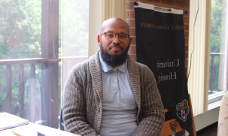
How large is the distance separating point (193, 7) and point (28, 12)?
88.0 inches

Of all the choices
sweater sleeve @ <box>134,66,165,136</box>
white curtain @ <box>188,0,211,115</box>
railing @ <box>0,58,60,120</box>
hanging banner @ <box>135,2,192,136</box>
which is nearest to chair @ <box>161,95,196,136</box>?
hanging banner @ <box>135,2,192,136</box>

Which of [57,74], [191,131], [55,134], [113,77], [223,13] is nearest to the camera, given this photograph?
[55,134]

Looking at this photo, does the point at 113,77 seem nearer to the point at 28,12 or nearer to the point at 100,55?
the point at 100,55

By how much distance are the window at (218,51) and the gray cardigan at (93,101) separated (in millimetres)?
2894

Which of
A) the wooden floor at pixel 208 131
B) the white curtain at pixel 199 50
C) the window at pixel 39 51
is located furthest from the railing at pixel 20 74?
the wooden floor at pixel 208 131

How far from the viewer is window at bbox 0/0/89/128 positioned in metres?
1.60

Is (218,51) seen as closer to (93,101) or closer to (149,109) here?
(149,109)

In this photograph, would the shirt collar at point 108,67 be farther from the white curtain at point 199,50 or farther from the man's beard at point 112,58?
the white curtain at point 199,50

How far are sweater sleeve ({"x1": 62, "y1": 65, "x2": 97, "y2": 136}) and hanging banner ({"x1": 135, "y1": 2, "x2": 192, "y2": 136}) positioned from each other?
0.79m

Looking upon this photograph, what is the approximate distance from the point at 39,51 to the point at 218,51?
3.75 meters

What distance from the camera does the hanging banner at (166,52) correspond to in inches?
82.9

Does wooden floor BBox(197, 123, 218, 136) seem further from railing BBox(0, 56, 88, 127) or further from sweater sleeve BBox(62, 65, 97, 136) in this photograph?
sweater sleeve BBox(62, 65, 97, 136)

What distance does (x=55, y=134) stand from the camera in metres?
1.00

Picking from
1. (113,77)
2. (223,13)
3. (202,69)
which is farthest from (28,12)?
(223,13)
